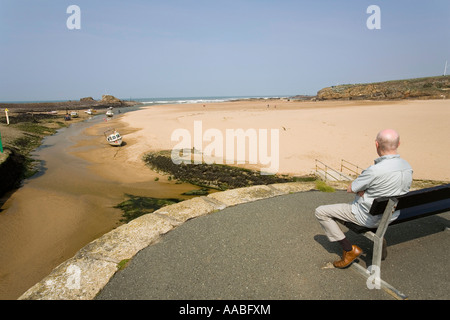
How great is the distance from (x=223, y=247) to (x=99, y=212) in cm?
A: 787

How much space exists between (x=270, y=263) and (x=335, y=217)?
1.20 m

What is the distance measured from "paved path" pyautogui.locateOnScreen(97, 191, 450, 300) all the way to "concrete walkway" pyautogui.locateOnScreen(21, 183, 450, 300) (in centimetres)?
1

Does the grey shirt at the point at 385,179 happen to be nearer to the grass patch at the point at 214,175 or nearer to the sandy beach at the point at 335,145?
the grass patch at the point at 214,175

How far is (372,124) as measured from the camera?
26141 millimetres

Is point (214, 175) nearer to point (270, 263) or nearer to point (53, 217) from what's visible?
point (53, 217)

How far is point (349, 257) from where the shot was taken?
3.42 m

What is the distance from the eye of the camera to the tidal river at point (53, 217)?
6.76m

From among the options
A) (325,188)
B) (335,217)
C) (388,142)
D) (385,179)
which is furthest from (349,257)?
(325,188)

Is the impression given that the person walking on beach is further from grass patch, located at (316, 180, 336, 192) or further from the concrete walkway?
grass patch, located at (316, 180, 336, 192)

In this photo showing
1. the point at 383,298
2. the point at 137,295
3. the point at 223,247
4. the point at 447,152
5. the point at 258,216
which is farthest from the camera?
the point at 447,152

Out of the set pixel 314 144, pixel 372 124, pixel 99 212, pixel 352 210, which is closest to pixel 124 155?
pixel 99 212

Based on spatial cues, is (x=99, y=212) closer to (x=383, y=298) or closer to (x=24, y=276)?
(x=24, y=276)

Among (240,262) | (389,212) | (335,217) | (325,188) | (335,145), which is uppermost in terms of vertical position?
(389,212)
